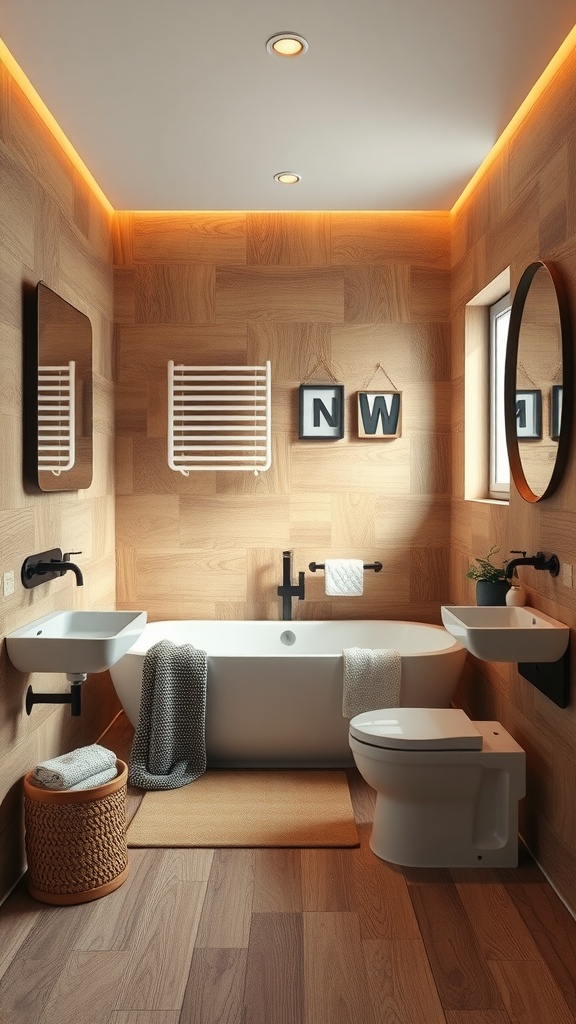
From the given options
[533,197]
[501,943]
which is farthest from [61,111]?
[501,943]

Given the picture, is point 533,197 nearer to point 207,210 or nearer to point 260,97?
point 260,97

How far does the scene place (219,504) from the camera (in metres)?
4.52

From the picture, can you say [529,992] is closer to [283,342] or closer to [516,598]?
[516,598]

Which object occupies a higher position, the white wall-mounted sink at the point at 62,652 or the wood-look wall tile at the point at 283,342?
the wood-look wall tile at the point at 283,342

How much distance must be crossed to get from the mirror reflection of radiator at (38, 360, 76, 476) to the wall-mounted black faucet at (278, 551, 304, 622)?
1384 millimetres

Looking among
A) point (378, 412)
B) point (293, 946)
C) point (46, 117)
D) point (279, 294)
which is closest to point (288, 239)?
point (279, 294)

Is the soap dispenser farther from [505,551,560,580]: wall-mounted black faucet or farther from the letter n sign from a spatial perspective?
the letter n sign

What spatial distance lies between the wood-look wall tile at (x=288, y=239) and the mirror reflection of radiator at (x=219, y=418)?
0.61 meters

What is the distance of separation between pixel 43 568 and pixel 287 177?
216 centimetres

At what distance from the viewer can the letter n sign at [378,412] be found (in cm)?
447

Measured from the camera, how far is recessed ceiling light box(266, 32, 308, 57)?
2.62m

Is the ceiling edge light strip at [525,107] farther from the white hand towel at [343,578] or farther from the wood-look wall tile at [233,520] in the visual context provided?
the white hand towel at [343,578]

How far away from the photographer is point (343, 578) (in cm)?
441

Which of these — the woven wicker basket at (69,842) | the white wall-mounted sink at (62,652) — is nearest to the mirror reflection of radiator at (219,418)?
the white wall-mounted sink at (62,652)
